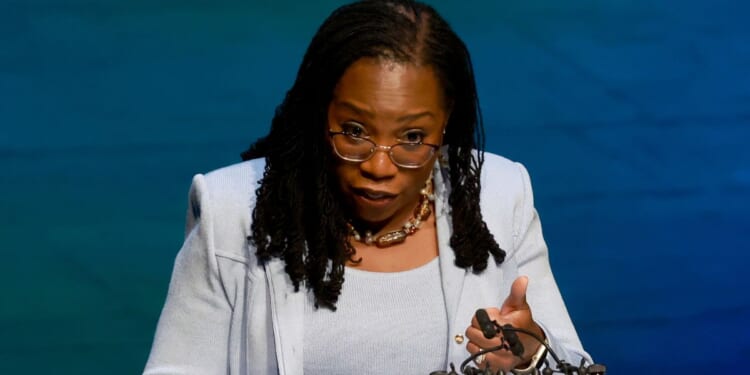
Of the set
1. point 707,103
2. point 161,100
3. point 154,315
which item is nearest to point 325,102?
point 154,315

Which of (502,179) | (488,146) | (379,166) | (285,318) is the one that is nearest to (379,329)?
(285,318)

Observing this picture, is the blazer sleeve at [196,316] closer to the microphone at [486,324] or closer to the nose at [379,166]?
the nose at [379,166]

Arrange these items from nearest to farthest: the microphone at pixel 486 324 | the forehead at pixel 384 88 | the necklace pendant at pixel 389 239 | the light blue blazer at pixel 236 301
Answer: the microphone at pixel 486 324
the forehead at pixel 384 88
the light blue blazer at pixel 236 301
the necklace pendant at pixel 389 239

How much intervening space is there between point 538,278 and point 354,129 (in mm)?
462

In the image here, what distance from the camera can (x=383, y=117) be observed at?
2.16 meters

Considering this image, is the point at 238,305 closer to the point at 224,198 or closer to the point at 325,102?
the point at 224,198

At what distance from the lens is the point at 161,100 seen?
4.25m

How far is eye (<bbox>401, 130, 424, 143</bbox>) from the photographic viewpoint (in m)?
2.20

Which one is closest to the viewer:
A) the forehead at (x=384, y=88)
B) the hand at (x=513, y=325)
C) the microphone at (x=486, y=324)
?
the microphone at (x=486, y=324)

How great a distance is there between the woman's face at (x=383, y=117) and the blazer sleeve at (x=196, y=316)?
0.23m

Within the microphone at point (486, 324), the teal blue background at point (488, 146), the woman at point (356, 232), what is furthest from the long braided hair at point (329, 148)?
the teal blue background at point (488, 146)

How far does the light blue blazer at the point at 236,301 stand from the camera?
2260 millimetres

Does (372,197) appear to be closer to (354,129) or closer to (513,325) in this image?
(354,129)

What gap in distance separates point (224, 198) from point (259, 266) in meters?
0.12
